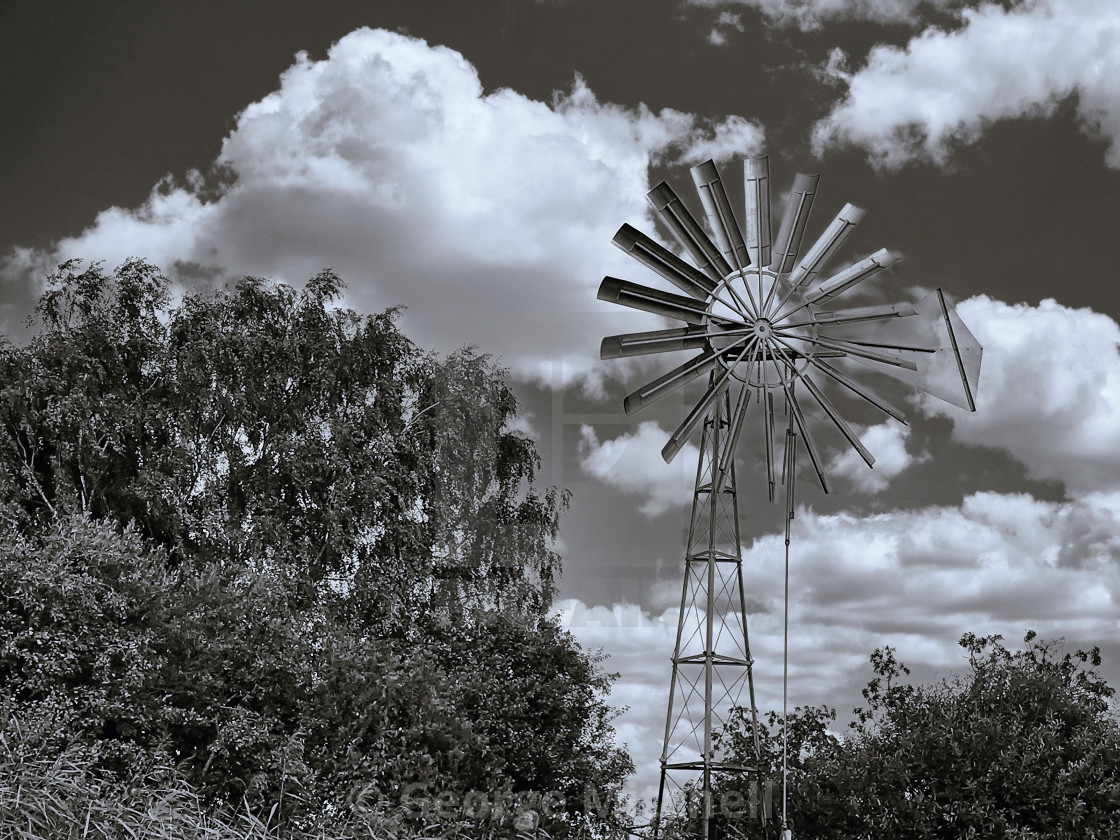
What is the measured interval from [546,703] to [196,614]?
540 cm

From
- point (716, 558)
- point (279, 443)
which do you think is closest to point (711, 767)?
point (716, 558)

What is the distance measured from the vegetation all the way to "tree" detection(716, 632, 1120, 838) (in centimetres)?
351

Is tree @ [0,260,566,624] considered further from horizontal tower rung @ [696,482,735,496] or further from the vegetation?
horizontal tower rung @ [696,482,735,496]

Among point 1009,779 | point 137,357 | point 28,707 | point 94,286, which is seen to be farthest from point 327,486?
point 1009,779

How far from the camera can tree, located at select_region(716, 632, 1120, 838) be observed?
14797 mm

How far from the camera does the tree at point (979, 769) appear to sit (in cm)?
1480

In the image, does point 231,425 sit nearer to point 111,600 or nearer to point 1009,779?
point 111,600

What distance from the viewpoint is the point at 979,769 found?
1516 centimetres

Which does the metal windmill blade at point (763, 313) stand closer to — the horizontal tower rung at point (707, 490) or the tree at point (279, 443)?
the horizontal tower rung at point (707, 490)

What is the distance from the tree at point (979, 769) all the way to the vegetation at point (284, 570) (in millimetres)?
3507

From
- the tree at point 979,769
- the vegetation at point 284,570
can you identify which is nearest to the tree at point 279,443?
the vegetation at point 284,570

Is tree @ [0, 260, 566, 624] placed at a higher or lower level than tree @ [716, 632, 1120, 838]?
higher

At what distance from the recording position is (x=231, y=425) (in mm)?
19688

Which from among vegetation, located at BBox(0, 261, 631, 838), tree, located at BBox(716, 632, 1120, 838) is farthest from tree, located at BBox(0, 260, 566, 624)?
tree, located at BBox(716, 632, 1120, 838)
